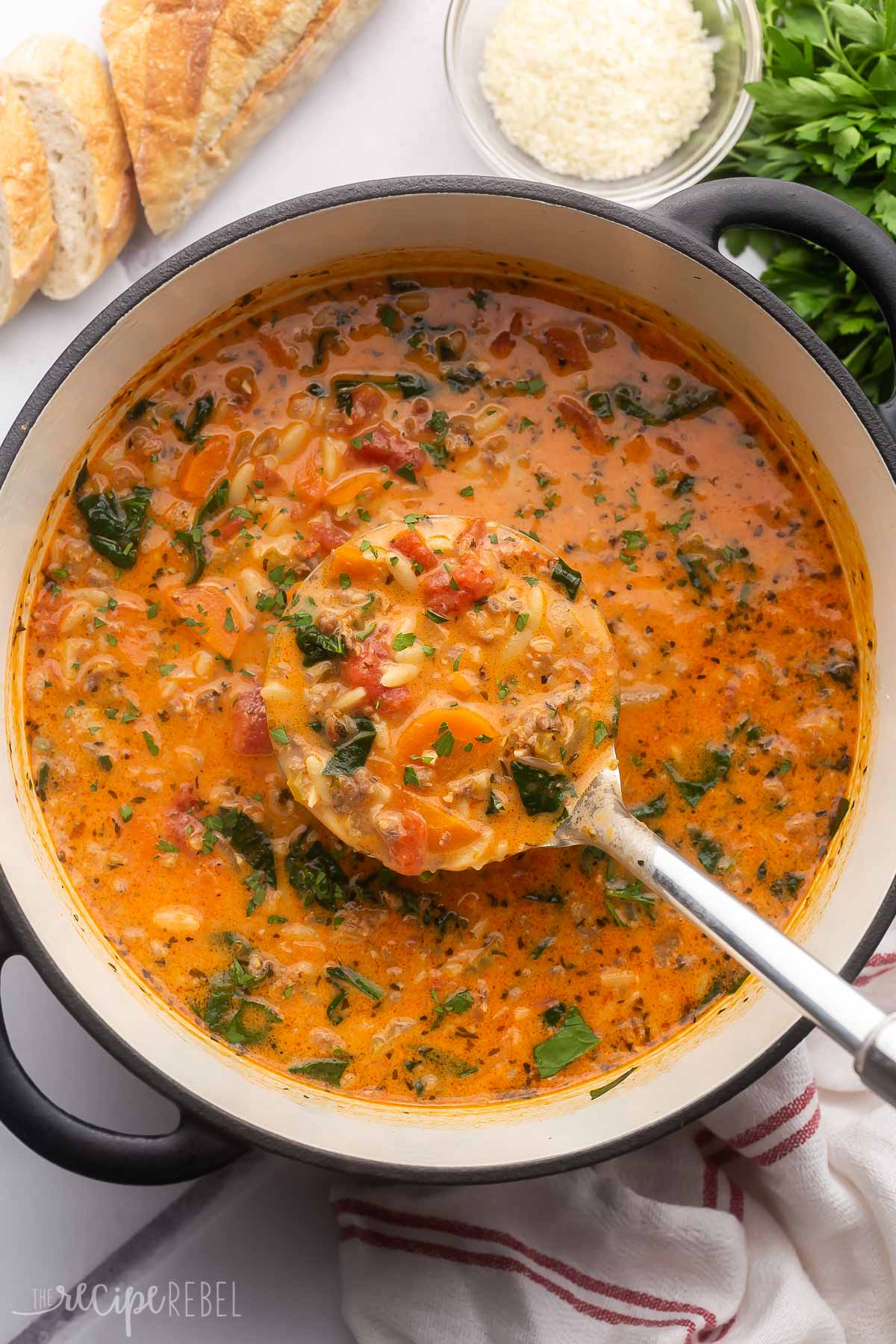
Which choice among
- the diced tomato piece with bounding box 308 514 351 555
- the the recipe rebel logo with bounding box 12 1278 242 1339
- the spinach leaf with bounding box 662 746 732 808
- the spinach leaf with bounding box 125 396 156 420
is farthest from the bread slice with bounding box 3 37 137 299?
the the recipe rebel logo with bounding box 12 1278 242 1339

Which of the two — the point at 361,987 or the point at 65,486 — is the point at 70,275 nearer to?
the point at 65,486

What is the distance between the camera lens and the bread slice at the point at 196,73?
3197 millimetres

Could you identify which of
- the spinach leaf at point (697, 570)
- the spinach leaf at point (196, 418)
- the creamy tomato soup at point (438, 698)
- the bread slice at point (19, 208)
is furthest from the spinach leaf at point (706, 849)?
the bread slice at point (19, 208)

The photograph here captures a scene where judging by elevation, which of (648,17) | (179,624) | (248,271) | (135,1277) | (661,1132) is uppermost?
(248,271)

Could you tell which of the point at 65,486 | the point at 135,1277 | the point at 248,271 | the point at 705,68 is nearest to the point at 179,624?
the point at 65,486

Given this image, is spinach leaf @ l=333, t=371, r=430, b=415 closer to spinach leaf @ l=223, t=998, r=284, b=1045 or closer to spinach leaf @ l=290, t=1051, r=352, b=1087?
spinach leaf @ l=223, t=998, r=284, b=1045

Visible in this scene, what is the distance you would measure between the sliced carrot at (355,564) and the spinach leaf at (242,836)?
26.9 inches

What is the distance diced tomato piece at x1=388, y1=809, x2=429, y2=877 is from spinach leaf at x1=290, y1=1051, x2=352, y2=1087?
64cm

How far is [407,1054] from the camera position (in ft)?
9.90

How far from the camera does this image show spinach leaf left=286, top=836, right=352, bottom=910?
2.98 meters

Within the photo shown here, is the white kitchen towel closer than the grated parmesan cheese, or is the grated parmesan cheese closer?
the white kitchen towel

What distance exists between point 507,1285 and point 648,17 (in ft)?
12.0

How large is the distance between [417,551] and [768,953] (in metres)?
1.26

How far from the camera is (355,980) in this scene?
2.99 meters
